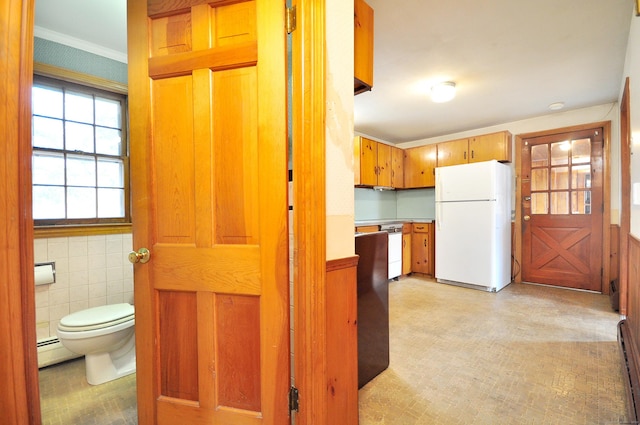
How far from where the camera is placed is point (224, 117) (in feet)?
3.71

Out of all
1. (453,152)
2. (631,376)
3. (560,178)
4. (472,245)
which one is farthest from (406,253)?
(631,376)

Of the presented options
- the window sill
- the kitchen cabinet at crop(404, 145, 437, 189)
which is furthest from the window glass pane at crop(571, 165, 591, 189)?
the window sill

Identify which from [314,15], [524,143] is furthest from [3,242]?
[524,143]

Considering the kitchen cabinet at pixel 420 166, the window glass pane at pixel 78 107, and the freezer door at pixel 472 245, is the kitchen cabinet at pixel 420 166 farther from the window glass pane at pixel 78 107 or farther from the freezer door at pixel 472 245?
the window glass pane at pixel 78 107

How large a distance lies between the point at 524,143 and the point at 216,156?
432cm

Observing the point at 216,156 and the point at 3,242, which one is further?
the point at 216,156

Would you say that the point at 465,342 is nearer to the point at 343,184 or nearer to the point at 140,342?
the point at 343,184

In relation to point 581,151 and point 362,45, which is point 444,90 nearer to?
point 362,45

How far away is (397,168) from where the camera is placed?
15.1 ft

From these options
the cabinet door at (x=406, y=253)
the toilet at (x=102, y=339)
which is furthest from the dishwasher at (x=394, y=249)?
the toilet at (x=102, y=339)

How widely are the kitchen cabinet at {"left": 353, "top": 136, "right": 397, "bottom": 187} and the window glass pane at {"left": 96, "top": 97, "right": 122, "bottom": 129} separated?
8.86ft

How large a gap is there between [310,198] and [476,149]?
12.3 feet

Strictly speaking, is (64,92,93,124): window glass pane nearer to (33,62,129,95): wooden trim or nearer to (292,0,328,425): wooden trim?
(33,62,129,95): wooden trim

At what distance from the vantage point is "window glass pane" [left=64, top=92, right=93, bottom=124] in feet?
6.89
